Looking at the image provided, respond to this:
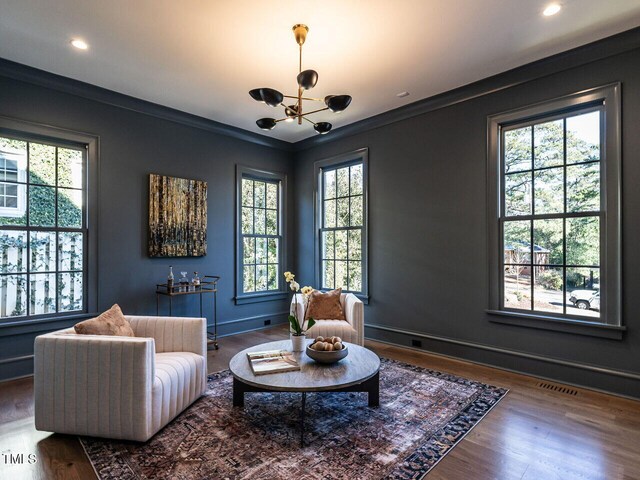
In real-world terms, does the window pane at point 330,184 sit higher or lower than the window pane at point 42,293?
higher

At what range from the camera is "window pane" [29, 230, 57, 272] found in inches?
140

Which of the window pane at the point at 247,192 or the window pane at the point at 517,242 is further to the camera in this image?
the window pane at the point at 247,192

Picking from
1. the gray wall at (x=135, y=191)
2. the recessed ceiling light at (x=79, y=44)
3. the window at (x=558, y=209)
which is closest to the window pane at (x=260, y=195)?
the gray wall at (x=135, y=191)

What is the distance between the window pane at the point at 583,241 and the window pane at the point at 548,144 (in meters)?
0.60

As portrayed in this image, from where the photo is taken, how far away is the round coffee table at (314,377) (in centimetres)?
227

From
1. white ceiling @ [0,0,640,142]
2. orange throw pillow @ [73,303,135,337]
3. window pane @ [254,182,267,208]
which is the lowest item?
orange throw pillow @ [73,303,135,337]

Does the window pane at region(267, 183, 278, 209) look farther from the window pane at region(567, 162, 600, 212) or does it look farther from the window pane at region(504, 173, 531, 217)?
the window pane at region(567, 162, 600, 212)

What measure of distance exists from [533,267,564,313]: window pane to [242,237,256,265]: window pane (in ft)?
12.3

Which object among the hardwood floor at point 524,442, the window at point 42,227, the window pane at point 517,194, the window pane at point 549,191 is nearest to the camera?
the hardwood floor at point 524,442

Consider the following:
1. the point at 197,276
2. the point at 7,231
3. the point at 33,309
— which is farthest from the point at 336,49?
the point at 33,309

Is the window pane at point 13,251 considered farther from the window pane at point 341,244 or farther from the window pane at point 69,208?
the window pane at point 341,244

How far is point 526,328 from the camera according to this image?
11.3ft

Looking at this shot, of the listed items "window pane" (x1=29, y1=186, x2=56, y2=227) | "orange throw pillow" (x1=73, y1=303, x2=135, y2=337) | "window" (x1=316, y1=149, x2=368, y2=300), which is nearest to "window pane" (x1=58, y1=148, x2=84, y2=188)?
"window pane" (x1=29, y1=186, x2=56, y2=227)

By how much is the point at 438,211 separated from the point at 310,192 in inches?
87.9
